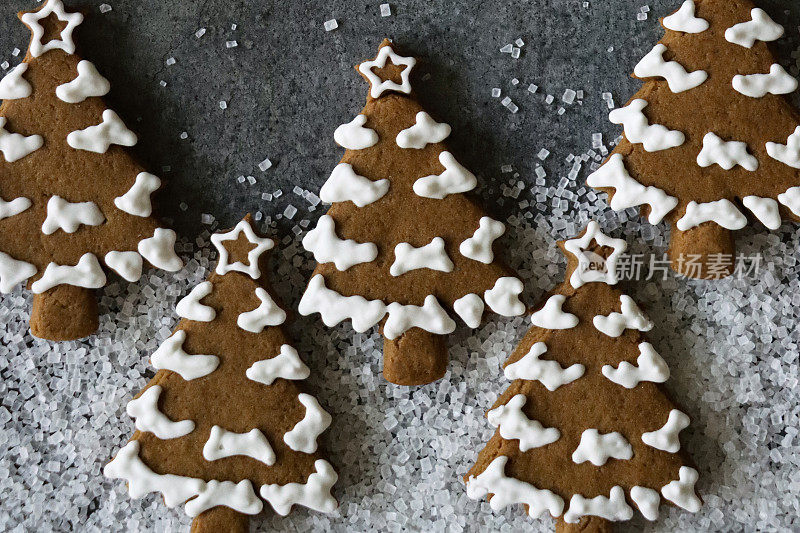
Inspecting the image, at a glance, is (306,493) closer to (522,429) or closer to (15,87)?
(522,429)

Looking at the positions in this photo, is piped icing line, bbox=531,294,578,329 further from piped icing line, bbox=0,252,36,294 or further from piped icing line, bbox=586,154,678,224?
piped icing line, bbox=0,252,36,294

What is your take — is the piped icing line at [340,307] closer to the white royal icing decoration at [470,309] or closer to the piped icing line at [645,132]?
the white royal icing decoration at [470,309]

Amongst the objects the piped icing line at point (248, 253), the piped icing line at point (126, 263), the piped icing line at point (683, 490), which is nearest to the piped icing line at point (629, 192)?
the piped icing line at point (683, 490)

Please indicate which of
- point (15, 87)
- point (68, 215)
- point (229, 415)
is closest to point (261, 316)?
point (229, 415)

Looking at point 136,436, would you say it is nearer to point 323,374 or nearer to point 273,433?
point 273,433

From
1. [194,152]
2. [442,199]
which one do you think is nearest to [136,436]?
[194,152]

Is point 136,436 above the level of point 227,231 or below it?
below

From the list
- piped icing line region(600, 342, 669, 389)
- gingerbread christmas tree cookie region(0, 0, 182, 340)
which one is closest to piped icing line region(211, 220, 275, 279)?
gingerbread christmas tree cookie region(0, 0, 182, 340)
